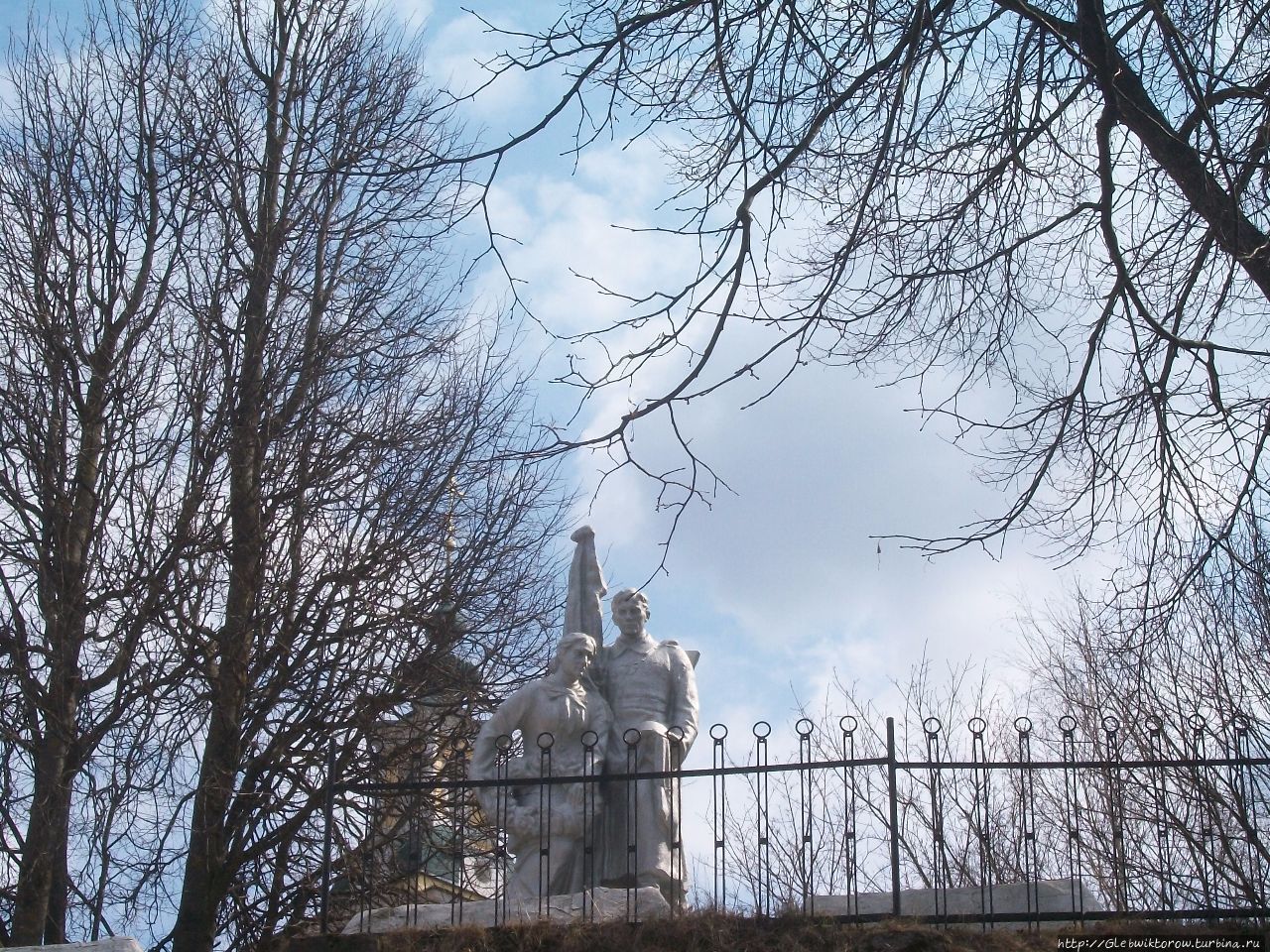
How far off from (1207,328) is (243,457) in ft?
29.7

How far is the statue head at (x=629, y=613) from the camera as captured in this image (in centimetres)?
1034

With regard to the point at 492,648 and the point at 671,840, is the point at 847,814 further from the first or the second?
the point at 492,648

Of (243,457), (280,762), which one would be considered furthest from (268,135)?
(280,762)

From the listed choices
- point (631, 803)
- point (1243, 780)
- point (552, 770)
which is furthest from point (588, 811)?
point (1243, 780)

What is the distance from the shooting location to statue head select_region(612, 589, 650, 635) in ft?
33.9

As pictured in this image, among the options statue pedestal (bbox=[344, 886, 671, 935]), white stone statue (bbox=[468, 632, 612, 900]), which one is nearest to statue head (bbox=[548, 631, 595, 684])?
white stone statue (bbox=[468, 632, 612, 900])

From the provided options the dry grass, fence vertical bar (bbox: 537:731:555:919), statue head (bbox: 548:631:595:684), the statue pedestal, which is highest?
statue head (bbox: 548:631:595:684)

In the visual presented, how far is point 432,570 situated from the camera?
1476cm

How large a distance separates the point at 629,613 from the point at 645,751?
1028mm

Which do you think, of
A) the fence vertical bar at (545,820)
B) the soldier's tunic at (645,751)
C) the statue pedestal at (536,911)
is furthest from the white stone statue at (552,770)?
the statue pedestal at (536,911)

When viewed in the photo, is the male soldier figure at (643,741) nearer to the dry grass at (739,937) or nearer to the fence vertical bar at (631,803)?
the fence vertical bar at (631,803)

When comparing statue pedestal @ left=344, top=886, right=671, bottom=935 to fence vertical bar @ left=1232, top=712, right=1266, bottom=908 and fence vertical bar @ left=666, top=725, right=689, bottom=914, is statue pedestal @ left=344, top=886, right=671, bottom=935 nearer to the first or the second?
fence vertical bar @ left=666, top=725, right=689, bottom=914

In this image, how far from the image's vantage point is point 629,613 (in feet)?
33.9

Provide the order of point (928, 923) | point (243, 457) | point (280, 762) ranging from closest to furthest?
point (928, 923) < point (280, 762) < point (243, 457)
